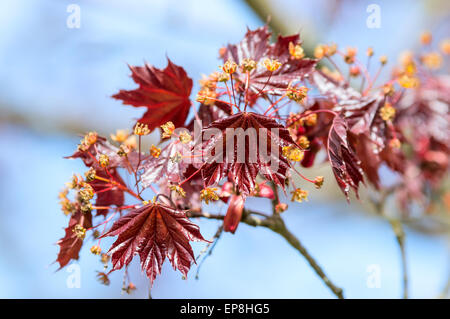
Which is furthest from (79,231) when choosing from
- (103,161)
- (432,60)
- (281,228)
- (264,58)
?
(432,60)

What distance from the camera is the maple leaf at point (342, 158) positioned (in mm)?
1383

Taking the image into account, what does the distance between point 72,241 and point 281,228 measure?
696mm

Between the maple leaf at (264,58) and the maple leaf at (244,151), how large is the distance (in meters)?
0.22

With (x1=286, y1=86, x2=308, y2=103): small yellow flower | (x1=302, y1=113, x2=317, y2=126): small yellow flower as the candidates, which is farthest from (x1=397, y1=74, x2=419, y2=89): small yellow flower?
(x1=286, y1=86, x2=308, y2=103): small yellow flower

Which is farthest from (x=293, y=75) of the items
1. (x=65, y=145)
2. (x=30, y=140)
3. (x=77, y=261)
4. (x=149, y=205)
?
(x=30, y=140)

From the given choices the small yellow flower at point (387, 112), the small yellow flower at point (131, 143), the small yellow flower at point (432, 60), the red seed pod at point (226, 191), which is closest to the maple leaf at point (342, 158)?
the small yellow flower at point (387, 112)

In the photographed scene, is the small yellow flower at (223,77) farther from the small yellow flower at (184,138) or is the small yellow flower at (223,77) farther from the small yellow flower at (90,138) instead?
the small yellow flower at (90,138)

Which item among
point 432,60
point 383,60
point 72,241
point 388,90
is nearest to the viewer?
point 72,241

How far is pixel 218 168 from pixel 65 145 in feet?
11.6

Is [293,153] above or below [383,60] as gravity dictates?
below

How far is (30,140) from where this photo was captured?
4.89 metres

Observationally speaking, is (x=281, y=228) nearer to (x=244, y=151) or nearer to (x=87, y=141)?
(x=244, y=151)

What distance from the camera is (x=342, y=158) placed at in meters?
1.42
